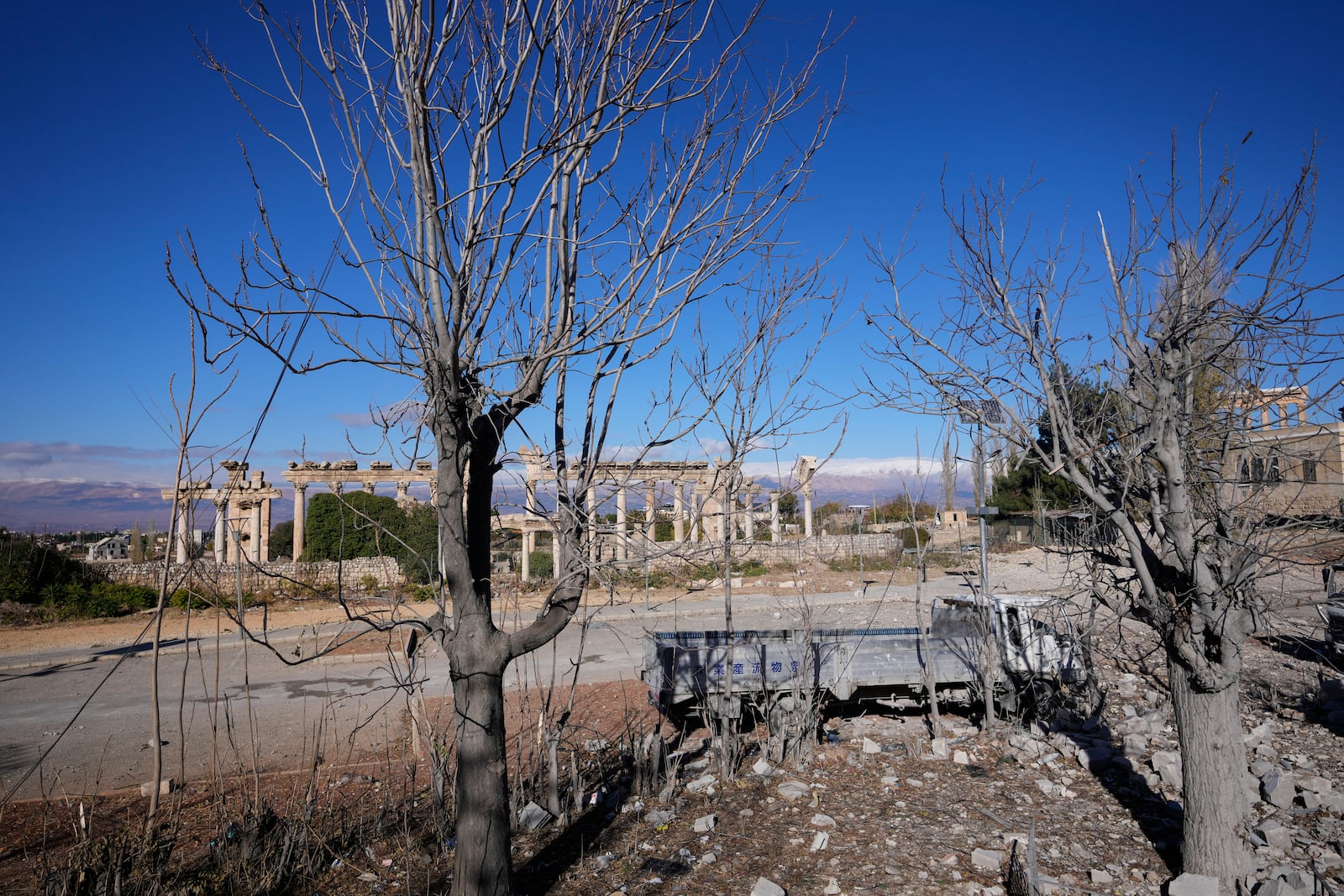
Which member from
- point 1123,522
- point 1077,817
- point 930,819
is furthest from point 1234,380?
point 930,819

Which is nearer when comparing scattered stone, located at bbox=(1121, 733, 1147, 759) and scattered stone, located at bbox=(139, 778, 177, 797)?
scattered stone, located at bbox=(139, 778, 177, 797)

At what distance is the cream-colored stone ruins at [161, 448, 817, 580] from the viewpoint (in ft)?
13.6

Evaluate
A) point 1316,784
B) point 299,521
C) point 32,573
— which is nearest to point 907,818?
point 1316,784

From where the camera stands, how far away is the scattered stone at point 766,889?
4742 mm

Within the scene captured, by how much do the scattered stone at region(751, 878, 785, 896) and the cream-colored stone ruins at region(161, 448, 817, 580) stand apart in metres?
2.19

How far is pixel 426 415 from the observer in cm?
380

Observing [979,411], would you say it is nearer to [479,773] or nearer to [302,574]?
[479,773]

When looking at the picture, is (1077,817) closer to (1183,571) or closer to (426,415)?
(1183,571)

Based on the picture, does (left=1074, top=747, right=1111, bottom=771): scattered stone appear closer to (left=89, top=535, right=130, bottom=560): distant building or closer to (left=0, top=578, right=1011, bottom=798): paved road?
(left=0, top=578, right=1011, bottom=798): paved road

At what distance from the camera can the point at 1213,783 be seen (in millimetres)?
4969

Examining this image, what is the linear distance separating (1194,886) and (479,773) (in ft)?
14.6

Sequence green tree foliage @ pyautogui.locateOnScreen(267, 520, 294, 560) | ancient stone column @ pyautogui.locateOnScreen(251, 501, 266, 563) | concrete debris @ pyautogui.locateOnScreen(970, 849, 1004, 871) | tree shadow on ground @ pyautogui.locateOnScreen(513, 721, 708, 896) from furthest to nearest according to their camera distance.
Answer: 1. green tree foliage @ pyautogui.locateOnScreen(267, 520, 294, 560)
2. ancient stone column @ pyautogui.locateOnScreen(251, 501, 266, 563)
3. concrete debris @ pyautogui.locateOnScreen(970, 849, 1004, 871)
4. tree shadow on ground @ pyautogui.locateOnScreen(513, 721, 708, 896)

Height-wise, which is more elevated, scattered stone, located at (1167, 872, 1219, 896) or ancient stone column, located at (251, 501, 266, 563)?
ancient stone column, located at (251, 501, 266, 563)

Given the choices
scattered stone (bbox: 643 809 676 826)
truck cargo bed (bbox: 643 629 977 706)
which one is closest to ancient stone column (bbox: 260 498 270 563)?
truck cargo bed (bbox: 643 629 977 706)
